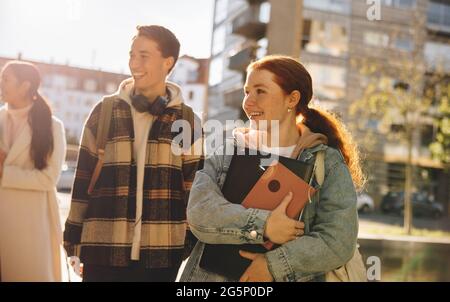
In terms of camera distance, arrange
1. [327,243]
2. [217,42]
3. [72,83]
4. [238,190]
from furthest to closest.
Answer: [217,42]
[72,83]
[238,190]
[327,243]

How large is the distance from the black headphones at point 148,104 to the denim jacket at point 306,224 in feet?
1.83

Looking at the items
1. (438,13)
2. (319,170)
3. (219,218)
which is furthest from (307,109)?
(438,13)

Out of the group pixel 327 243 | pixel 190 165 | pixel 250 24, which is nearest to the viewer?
pixel 327 243

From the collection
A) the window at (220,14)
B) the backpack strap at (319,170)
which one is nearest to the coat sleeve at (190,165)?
the backpack strap at (319,170)

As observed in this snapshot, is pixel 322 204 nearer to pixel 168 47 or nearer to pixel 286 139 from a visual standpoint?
pixel 286 139

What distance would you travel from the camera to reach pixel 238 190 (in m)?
1.58

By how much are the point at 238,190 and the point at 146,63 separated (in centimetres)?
73

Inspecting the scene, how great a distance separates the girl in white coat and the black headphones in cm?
40

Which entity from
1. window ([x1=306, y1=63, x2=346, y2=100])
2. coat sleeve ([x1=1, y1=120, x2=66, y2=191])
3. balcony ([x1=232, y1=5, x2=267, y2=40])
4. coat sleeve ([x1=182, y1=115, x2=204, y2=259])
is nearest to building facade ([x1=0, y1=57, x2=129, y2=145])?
coat sleeve ([x1=1, y1=120, x2=66, y2=191])

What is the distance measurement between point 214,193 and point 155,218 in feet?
1.77

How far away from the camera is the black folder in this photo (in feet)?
5.03

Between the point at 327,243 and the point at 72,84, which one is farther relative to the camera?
the point at 72,84

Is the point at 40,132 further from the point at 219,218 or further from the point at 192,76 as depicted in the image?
the point at 192,76
